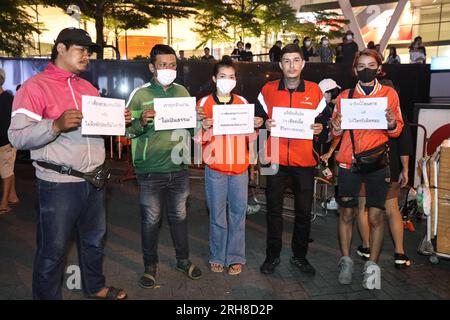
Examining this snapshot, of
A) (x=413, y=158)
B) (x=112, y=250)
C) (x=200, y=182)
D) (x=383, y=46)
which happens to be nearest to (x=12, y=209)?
(x=112, y=250)

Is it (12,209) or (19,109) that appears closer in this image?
(19,109)

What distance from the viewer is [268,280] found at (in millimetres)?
4266

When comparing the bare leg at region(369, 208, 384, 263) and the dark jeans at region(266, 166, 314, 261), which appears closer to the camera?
the bare leg at region(369, 208, 384, 263)

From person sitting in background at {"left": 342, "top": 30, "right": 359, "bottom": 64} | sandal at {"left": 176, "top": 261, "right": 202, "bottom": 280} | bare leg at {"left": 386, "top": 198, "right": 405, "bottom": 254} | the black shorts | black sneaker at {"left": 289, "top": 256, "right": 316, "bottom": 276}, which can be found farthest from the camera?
person sitting in background at {"left": 342, "top": 30, "right": 359, "bottom": 64}

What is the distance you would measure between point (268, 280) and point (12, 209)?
4.68 meters

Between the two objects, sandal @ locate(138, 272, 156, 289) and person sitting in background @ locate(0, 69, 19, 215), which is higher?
person sitting in background @ locate(0, 69, 19, 215)

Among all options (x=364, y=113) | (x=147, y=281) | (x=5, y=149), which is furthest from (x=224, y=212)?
(x=5, y=149)

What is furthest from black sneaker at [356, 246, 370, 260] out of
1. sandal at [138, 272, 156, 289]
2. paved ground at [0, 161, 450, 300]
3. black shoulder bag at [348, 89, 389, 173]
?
sandal at [138, 272, 156, 289]

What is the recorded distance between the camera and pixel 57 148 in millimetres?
3129

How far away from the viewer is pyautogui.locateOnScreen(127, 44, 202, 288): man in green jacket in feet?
12.5

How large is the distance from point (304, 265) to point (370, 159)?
1329 mm

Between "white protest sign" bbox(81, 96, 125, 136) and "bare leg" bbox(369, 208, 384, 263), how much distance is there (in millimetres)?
2444

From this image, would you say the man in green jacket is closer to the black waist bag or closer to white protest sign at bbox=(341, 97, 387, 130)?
the black waist bag

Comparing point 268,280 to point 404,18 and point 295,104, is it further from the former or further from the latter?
point 404,18
